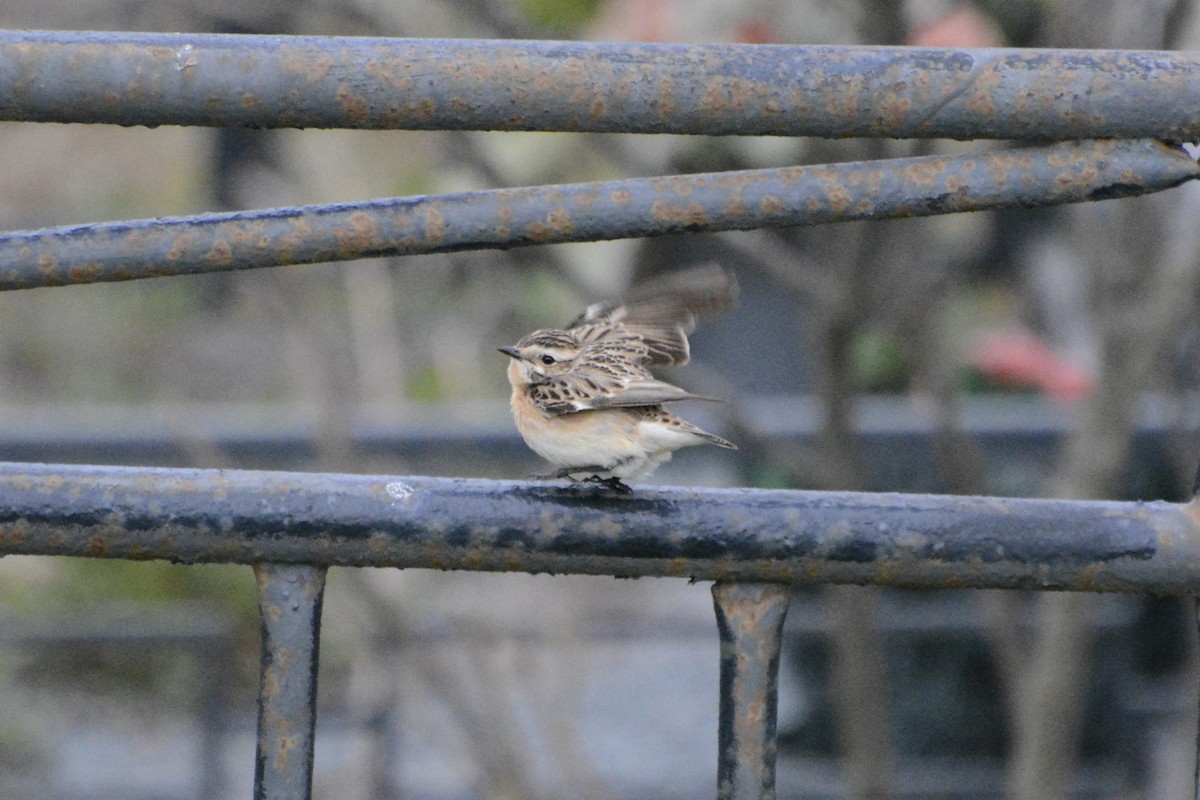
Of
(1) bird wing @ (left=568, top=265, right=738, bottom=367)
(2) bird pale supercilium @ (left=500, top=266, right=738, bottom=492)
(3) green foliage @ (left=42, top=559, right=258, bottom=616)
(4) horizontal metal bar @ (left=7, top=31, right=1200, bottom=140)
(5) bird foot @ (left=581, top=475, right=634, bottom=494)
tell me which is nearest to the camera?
(4) horizontal metal bar @ (left=7, top=31, right=1200, bottom=140)

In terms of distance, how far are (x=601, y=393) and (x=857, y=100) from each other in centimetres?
117

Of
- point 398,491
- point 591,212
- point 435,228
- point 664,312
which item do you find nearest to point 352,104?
point 435,228

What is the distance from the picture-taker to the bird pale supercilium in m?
2.62

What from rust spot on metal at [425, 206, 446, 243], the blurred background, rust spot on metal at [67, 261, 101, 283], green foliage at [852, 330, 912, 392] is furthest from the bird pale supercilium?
green foliage at [852, 330, 912, 392]

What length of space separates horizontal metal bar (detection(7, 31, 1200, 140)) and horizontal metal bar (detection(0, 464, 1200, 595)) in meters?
0.37

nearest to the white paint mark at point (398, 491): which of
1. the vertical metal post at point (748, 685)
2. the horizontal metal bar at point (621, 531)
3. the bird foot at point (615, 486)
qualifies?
the horizontal metal bar at point (621, 531)

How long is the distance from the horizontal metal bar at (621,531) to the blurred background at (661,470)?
1963mm

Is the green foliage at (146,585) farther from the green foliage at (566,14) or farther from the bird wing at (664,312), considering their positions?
the bird wing at (664,312)

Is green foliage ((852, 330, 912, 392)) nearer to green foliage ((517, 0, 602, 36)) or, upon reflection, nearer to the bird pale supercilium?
green foliage ((517, 0, 602, 36))

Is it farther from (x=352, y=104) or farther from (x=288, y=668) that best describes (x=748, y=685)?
(x=352, y=104)

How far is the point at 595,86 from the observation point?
4.77 ft

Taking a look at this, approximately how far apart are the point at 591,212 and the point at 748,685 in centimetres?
52

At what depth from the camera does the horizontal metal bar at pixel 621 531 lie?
1538 millimetres

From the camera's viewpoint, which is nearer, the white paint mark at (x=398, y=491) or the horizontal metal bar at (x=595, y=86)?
the horizontal metal bar at (x=595, y=86)
